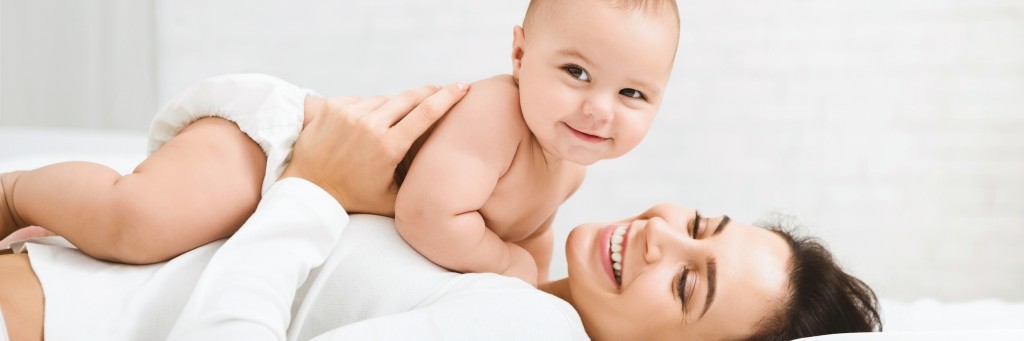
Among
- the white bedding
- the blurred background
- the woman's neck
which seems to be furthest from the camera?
the blurred background

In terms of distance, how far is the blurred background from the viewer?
8.51 ft

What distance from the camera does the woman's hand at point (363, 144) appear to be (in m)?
1.34

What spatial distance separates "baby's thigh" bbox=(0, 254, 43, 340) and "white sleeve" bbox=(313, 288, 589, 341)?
416 mm

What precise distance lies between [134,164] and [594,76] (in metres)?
1.22

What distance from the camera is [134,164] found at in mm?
1906

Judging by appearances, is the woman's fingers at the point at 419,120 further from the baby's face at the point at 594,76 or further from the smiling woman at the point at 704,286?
the smiling woman at the point at 704,286

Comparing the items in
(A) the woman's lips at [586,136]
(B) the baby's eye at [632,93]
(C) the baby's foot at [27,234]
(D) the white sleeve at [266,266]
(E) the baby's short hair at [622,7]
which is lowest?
(C) the baby's foot at [27,234]

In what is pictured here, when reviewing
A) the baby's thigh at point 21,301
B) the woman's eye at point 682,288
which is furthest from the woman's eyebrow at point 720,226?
the baby's thigh at point 21,301

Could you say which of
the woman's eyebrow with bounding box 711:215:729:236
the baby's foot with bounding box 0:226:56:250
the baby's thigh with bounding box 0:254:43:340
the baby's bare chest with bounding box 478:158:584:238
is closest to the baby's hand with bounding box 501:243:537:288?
the baby's bare chest with bounding box 478:158:584:238

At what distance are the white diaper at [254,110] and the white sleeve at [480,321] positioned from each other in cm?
42

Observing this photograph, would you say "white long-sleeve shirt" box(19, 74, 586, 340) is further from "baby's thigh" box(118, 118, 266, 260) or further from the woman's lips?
the woman's lips

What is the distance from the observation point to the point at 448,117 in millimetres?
1351

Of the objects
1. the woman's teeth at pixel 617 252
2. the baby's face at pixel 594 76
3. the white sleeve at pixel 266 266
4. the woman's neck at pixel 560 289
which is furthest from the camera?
the woman's neck at pixel 560 289

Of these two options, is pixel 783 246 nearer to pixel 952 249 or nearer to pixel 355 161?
pixel 355 161
